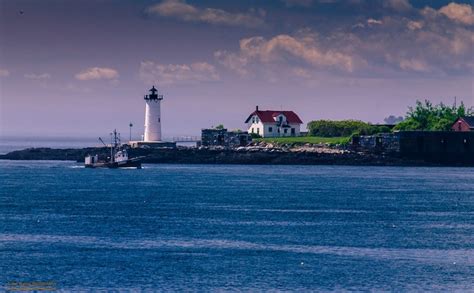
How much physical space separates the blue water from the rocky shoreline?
155 feet

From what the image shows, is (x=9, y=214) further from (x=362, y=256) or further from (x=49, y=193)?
(x=362, y=256)

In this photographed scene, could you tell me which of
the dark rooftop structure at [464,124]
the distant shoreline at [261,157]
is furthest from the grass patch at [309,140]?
the dark rooftop structure at [464,124]

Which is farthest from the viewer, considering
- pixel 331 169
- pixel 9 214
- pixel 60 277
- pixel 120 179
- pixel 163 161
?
pixel 163 161

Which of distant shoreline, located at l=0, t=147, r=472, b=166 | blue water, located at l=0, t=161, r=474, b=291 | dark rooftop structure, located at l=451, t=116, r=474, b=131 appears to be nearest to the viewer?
blue water, located at l=0, t=161, r=474, b=291

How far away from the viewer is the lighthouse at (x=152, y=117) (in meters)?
184

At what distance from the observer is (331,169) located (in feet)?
556

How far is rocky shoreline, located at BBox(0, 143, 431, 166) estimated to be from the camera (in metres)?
178

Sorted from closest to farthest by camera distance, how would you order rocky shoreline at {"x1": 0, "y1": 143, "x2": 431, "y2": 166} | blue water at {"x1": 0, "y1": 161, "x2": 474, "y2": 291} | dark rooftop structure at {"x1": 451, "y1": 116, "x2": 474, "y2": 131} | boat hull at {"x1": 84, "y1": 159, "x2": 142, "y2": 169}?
1. blue water at {"x1": 0, "y1": 161, "x2": 474, "y2": 291}
2. boat hull at {"x1": 84, "y1": 159, "x2": 142, "y2": 169}
3. rocky shoreline at {"x1": 0, "y1": 143, "x2": 431, "y2": 166}
4. dark rooftop structure at {"x1": 451, "y1": 116, "x2": 474, "y2": 131}

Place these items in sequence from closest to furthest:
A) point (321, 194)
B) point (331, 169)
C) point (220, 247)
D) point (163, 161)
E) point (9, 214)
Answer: point (220, 247) < point (9, 214) < point (321, 194) < point (331, 169) < point (163, 161)

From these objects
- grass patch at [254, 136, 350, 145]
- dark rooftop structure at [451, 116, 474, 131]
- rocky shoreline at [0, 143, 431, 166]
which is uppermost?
dark rooftop structure at [451, 116, 474, 131]

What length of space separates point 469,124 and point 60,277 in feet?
463

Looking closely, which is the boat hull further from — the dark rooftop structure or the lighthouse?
the dark rooftop structure

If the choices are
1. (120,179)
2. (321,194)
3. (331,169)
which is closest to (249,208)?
(321,194)

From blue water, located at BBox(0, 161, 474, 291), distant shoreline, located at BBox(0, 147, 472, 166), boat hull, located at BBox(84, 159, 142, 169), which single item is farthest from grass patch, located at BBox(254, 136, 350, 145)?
blue water, located at BBox(0, 161, 474, 291)
